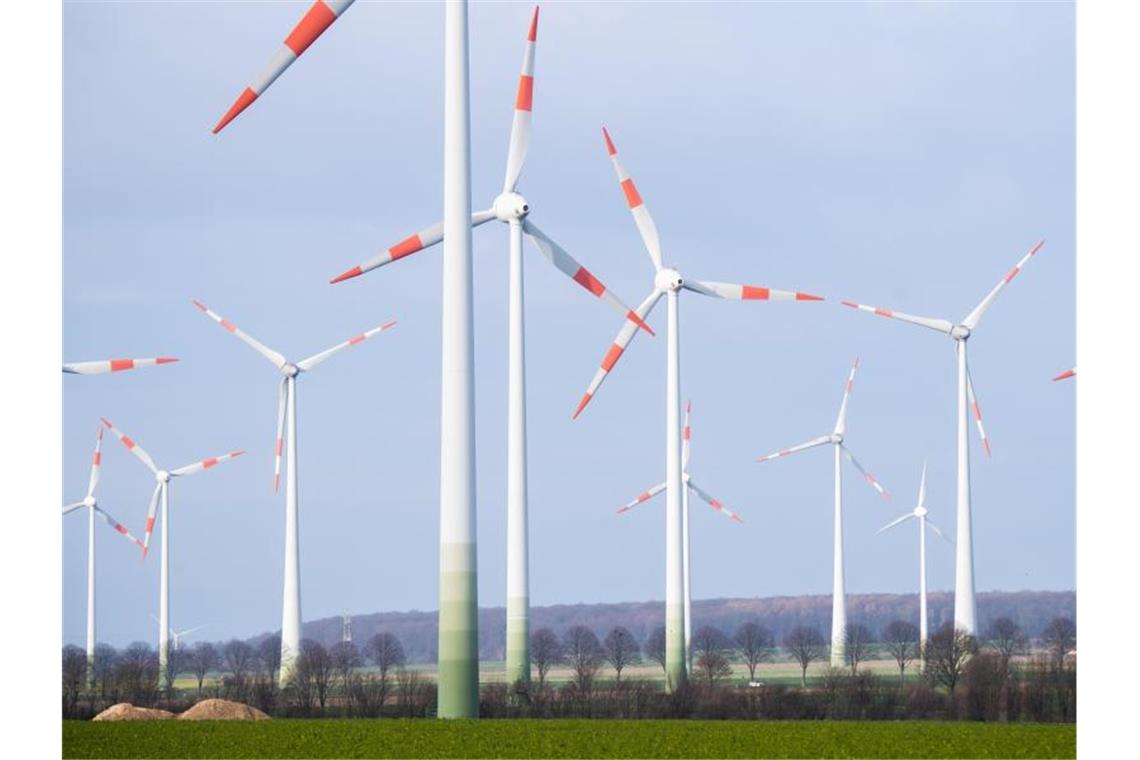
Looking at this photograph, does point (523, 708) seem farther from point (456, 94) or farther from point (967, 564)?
point (967, 564)

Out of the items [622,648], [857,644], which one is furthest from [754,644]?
[857,644]

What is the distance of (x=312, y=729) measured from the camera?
33.1 meters

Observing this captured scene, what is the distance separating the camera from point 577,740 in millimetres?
29547

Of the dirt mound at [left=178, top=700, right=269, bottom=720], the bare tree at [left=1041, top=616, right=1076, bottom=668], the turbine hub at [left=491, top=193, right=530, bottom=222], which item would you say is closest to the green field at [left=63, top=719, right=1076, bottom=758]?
the dirt mound at [left=178, top=700, right=269, bottom=720]

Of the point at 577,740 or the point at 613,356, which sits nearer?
the point at 577,740

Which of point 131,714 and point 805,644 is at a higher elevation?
point 131,714

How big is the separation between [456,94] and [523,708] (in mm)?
16115

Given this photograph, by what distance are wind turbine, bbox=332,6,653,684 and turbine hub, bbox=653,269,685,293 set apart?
8791 mm

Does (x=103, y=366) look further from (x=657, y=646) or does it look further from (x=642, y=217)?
(x=657, y=646)

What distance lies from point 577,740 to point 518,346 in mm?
18568

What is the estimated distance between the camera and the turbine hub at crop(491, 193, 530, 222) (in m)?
47.5
